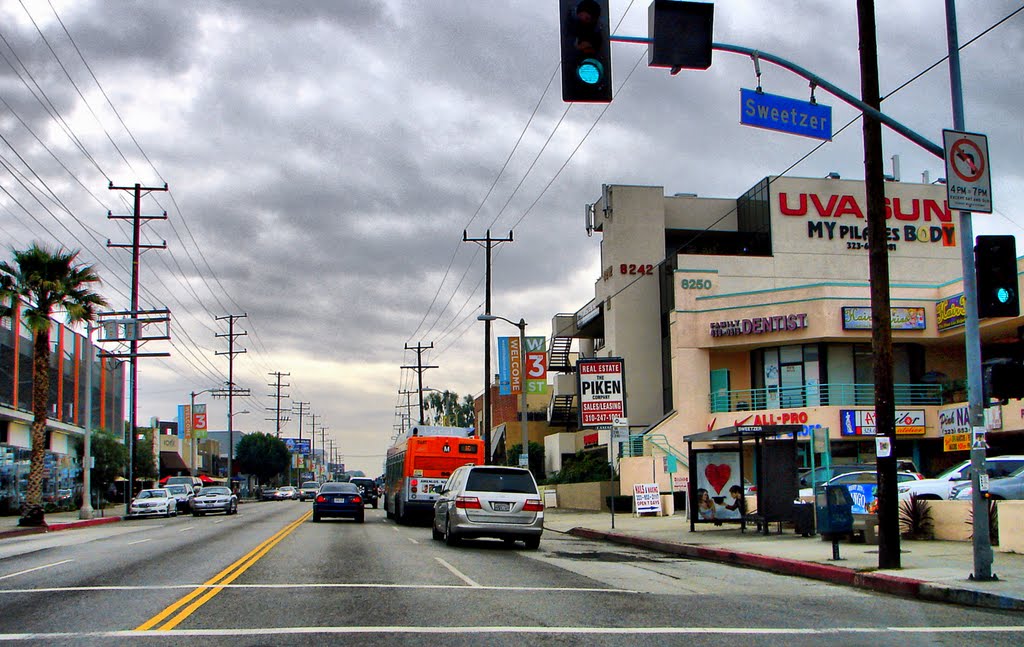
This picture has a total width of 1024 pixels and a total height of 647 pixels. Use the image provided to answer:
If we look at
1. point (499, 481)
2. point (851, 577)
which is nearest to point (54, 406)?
point (499, 481)

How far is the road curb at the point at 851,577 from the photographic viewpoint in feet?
39.0

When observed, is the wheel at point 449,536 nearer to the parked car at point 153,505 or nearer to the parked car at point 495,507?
the parked car at point 495,507

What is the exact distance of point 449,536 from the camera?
21109 millimetres

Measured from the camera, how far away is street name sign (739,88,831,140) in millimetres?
12312

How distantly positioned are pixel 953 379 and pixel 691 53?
34.1 m

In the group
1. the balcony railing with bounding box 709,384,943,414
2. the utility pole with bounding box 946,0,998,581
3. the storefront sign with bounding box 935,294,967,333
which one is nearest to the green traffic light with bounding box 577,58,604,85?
the utility pole with bounding box 946,0,998,581

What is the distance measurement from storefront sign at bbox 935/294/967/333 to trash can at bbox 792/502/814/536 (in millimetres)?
18656

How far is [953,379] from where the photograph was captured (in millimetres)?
40594

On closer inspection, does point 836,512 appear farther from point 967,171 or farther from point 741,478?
point 741,478

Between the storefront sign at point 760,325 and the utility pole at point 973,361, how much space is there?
25828 millimetres

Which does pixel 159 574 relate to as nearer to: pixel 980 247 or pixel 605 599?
pixel 605 599

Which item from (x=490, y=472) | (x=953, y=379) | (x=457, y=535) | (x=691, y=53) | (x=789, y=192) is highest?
(x=789, y=192)

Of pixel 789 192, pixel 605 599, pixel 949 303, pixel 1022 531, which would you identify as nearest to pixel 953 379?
pixel 949 303

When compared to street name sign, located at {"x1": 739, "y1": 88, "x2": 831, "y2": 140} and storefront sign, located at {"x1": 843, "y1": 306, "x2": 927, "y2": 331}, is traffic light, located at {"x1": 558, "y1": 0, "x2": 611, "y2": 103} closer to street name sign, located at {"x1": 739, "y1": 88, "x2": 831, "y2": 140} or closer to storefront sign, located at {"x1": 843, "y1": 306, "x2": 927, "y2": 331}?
street name sign, located at {"x1": 739, "y1": 88, "x2": 831, "y2": 140}
